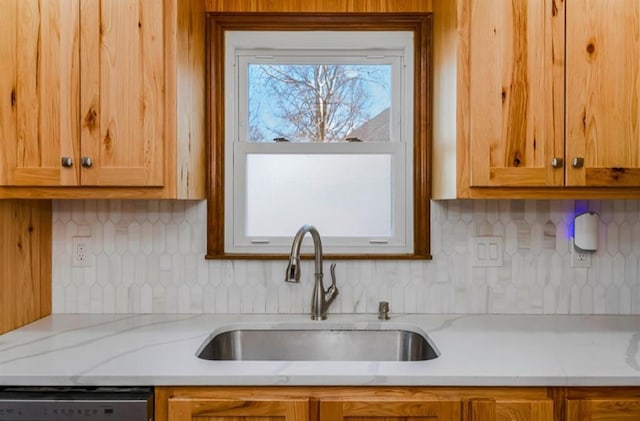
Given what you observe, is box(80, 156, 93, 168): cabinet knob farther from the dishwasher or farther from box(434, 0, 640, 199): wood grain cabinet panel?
box(434, 0, 640, 199): wood grain cabinet panel

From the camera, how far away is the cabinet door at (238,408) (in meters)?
1.34

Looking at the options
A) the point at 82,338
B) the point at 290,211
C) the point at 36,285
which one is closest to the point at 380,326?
the point at 290,211

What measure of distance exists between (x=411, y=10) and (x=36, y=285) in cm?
185

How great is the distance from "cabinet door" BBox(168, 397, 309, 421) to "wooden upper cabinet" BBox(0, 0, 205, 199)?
2.33 feet

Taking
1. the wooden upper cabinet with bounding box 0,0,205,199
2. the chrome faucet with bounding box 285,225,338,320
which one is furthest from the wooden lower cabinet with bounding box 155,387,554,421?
the wooden upper cabinet with bounding box 0,0,205,199

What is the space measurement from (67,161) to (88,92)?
0.24m

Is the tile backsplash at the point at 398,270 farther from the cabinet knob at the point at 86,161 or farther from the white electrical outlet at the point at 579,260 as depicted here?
the cabinet knob at the point at 86,161

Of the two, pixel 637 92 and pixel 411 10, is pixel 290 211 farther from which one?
pixel 637 92

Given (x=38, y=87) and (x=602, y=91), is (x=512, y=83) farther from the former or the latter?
(x=38, y=87)

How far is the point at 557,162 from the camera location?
1.66 metres

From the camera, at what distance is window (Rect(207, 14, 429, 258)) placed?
2.06m

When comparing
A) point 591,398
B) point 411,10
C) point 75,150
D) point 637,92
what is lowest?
point 591,398

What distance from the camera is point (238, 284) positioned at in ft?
6.75

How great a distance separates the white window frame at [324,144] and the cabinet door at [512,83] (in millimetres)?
437
